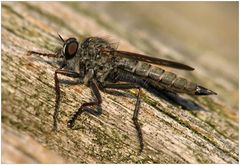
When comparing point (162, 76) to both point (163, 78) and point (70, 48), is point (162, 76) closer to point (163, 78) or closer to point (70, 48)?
point (163, 78)

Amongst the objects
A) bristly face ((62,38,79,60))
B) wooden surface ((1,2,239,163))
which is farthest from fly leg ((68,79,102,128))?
bristly face ((62,38,79,60))

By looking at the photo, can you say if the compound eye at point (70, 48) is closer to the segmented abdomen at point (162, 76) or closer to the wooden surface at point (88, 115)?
the wooden surface at point (88, 115)

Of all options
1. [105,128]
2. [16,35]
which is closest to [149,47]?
[16,35]

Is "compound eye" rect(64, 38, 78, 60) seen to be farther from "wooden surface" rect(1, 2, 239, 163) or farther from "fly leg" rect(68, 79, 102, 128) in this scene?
"fly leg" rect(68, 79, 102, 128)

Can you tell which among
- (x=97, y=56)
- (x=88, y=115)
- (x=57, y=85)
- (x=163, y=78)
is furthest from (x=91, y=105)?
(x=163, y=78)

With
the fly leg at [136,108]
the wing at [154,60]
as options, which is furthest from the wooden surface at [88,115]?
the wing at [154,60]

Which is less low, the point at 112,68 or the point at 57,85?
the point at 112,68
